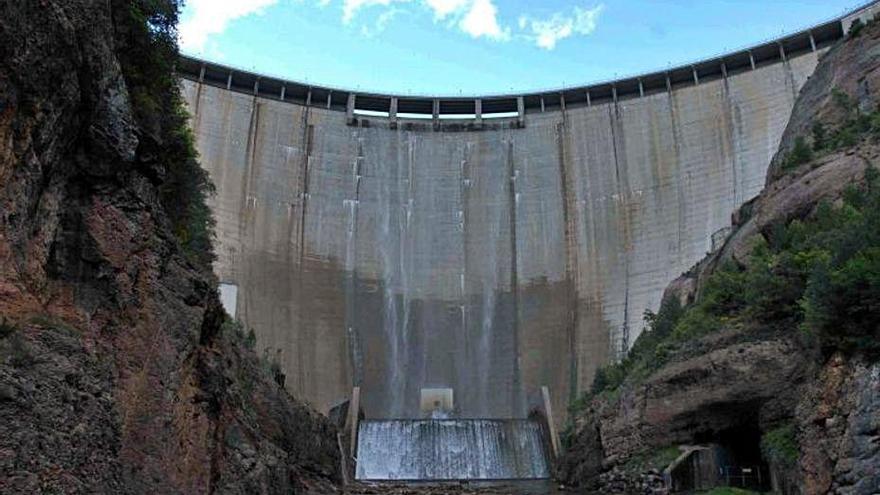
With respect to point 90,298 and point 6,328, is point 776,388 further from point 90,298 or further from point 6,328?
point 6,328

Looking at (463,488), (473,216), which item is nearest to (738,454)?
(463,488)

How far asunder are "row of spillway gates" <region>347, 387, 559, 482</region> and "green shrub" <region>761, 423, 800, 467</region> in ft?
49.5

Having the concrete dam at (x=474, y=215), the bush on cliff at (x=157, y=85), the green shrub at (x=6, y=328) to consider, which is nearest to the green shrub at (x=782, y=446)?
the bush on cliff at (x=157, y=85)

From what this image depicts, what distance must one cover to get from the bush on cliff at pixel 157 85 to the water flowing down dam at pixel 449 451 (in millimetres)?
18044

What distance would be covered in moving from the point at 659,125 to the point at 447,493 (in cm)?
2433

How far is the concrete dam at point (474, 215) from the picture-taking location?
39.5 m

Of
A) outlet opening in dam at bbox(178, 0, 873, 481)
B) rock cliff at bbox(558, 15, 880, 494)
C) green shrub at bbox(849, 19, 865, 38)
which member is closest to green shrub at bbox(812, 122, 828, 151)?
rock cliff at bbox(558, 15, 880, 494)

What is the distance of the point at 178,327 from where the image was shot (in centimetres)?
1054

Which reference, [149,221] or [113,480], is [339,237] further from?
[113,480]

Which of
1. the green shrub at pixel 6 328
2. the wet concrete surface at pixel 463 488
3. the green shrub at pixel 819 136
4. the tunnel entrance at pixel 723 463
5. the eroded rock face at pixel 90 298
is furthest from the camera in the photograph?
the green shrub at pixel 819 136

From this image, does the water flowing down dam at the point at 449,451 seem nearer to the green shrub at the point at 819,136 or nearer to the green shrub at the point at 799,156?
the green shrub at the point at 799,156

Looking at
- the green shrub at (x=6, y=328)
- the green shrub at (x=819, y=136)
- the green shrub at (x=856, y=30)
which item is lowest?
the green shrub at (x=6, y=328)

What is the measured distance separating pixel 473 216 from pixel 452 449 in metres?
14.7

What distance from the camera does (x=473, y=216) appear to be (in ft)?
144
